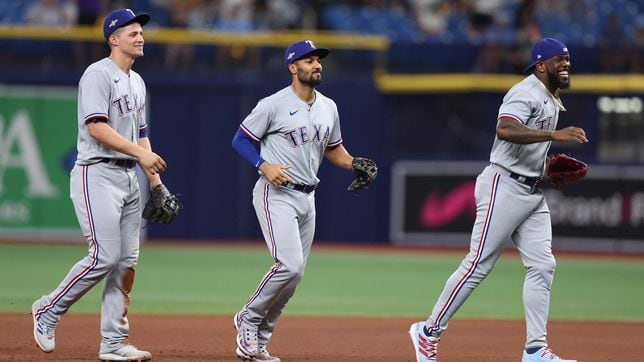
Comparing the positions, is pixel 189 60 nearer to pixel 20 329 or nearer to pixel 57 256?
pixel 57 256

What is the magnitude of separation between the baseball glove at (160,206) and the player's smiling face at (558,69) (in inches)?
98.3

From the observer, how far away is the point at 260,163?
23.2ft

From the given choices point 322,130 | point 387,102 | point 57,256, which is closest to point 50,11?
point 57,256

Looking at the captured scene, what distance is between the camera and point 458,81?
1678cm

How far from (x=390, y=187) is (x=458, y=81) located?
77.0 inches

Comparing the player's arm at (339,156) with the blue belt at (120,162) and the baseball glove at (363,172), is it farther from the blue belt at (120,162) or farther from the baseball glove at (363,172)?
the blue belt at (120,162)

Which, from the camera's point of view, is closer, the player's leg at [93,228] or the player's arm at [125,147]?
the player's arm at [125,147]

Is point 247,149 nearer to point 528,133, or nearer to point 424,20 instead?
point 528,133

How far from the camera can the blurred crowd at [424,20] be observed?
17.0m

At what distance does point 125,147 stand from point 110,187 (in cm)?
36

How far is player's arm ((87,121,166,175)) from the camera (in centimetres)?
651

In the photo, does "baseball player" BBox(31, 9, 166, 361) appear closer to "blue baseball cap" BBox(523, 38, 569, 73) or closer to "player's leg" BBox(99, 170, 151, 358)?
"player's leg" BBox(99, 170, 151, 358)

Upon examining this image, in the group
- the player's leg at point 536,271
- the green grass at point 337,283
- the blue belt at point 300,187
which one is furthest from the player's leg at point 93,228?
the green grass at point 337,283

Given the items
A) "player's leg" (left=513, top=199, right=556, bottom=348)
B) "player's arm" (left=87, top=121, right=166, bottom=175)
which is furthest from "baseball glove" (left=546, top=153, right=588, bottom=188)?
"player's arm" (left=87, top=121, right=166, bottom=175)
